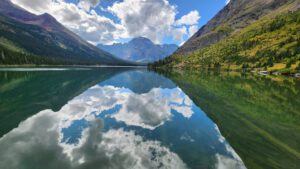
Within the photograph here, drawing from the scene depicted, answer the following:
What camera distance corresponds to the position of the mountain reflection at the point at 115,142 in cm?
1441

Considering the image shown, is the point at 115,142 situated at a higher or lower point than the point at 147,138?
higher

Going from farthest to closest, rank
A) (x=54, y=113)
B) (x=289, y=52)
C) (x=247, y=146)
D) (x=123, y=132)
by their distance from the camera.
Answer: (x=289, y=52), (x=54, y=113), (x=123, y=132), (x=247, y=146)

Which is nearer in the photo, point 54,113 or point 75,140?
point 75,140

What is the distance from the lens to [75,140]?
1892 cm

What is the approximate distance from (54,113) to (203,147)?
71.6 feet

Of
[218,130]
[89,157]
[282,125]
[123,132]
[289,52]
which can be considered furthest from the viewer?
[289,52]

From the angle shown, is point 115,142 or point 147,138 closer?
point 115,142

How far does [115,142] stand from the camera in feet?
60.7

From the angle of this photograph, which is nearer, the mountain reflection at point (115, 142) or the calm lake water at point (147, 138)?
the mountain reflection at point (115, 142)

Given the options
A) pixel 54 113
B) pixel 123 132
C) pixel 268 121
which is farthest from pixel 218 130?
pixel 54 113

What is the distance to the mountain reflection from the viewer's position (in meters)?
14.4

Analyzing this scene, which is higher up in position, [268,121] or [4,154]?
[4,154]

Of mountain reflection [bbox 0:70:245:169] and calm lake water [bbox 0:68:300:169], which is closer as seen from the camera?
mountain reflection [bbox 0:70:245:169]

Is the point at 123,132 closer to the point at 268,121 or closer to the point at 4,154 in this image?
the point at 4,154
